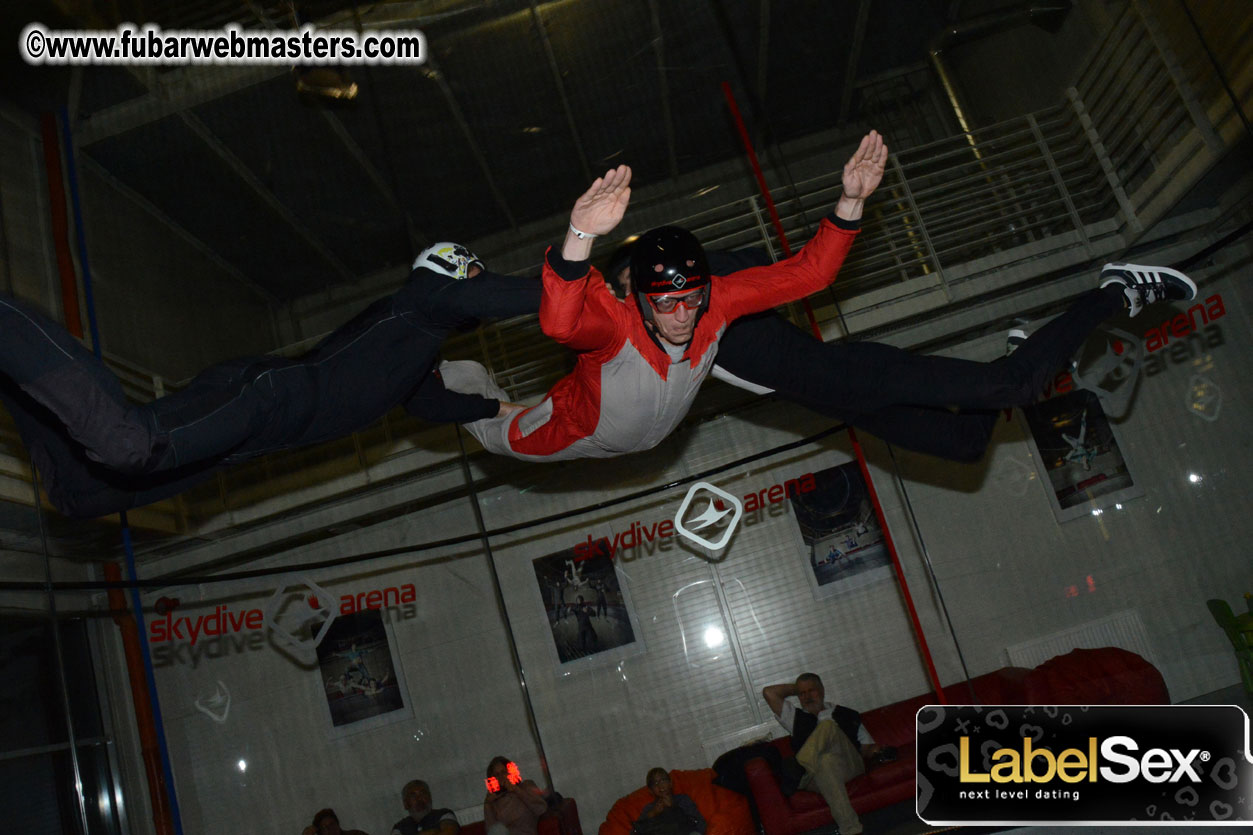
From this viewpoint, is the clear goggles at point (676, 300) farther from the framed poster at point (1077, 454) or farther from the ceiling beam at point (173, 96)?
the ceiling beam at point (173, 96)

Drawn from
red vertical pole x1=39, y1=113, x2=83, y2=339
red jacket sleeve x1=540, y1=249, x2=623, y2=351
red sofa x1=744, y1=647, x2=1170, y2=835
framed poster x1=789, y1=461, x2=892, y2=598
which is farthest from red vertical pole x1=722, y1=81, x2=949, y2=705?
red vertical pole x1=39, y1=113, x2=83, y2=339

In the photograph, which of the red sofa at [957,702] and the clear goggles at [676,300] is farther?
the red sofa at [957,702]

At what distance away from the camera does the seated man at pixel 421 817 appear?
3473mm

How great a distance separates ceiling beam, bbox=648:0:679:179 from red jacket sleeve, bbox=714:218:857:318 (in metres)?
1.48

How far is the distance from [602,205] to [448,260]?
0.83m

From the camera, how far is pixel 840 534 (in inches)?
152

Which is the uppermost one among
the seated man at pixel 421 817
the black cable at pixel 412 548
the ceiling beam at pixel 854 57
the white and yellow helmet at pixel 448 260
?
the ceiling beam at pixel 854 57

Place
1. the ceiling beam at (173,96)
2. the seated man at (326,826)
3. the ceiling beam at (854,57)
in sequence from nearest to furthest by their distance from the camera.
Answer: the seated man at (326,826) → the ceiling beam at (173,96) → the ceiling beam at (854,57)

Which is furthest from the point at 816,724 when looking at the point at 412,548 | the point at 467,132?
the point at 467,132

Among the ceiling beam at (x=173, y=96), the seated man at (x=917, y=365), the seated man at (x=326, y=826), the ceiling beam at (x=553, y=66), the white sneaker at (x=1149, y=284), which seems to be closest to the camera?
the seated man at (x=917, y=365)

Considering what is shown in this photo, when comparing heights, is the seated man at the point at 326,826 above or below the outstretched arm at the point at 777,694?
above

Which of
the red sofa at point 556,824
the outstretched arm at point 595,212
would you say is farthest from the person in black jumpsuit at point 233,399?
the red sofa at point 556,824

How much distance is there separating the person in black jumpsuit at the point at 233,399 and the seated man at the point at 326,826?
1512 millimetres

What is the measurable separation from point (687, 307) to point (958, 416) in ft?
4.64
